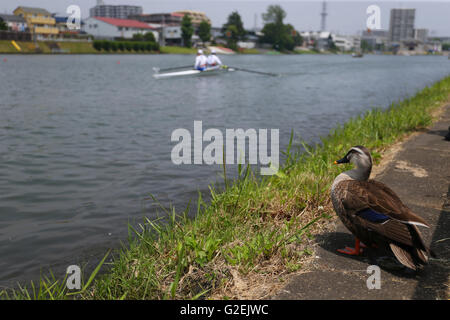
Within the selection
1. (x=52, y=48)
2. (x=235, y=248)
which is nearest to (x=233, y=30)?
(x=52, y=48)

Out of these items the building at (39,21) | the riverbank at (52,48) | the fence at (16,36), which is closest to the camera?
the riverbank at (52,48)

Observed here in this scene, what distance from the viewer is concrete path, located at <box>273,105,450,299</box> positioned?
3.27 meters

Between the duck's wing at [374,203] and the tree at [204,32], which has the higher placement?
the tree at [204,32]

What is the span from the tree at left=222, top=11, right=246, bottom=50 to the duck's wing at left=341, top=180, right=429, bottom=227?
138 m

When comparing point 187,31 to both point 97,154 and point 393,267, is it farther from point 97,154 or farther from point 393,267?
point 393,267

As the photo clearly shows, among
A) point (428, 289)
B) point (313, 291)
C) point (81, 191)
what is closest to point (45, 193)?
point (81, 191)

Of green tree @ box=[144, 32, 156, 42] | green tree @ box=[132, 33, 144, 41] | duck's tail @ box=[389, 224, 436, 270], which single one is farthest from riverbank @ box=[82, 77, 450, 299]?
green tree @ box=[144, 32, 156, 42]

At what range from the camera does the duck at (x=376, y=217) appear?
11.1ft

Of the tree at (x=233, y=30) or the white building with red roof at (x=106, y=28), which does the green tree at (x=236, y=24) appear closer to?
the tree at (x=233, y=30)

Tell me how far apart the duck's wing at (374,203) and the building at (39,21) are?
9065cm

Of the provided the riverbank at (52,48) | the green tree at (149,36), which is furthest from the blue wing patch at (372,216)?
the green tree at (149,36)

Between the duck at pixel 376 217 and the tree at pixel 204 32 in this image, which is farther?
the tree at pixel 204 32

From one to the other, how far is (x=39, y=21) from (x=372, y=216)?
4025 inches

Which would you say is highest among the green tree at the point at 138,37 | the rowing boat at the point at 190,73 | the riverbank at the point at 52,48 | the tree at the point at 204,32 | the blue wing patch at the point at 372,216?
the tree at the point at 204,32
